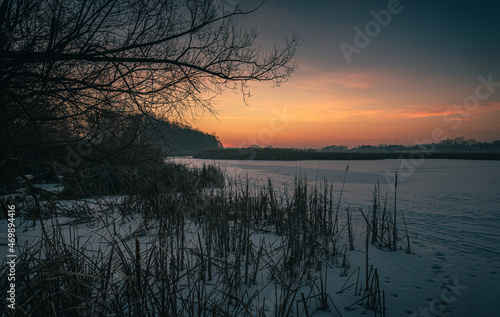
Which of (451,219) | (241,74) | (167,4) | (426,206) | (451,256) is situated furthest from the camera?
(426,206)

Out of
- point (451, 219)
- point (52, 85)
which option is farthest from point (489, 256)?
point (52, 85)

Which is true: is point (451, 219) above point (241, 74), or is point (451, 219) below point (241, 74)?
below

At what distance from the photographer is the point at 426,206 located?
585cm

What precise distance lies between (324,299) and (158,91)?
9.82 ft

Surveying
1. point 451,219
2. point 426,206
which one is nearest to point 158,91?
point 451,219

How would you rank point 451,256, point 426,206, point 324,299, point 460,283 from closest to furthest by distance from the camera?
point 324,299 < point 460,283 < point 451,256 < point 426,206

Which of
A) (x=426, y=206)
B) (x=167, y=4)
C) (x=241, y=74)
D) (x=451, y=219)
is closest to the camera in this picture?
(x=167, y=4)

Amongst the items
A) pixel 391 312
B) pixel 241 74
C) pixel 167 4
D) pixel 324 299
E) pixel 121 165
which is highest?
pixel 167 4

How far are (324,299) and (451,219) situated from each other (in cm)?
→ 428

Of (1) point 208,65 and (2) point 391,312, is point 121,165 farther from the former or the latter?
(2) point 391,312

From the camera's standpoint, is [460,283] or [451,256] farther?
[451,256]

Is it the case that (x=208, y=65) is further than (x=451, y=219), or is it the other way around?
(x=451, y=219)

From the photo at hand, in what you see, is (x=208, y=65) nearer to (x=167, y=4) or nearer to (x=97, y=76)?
(x=167, y=4)

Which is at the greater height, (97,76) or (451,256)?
(97,76)
